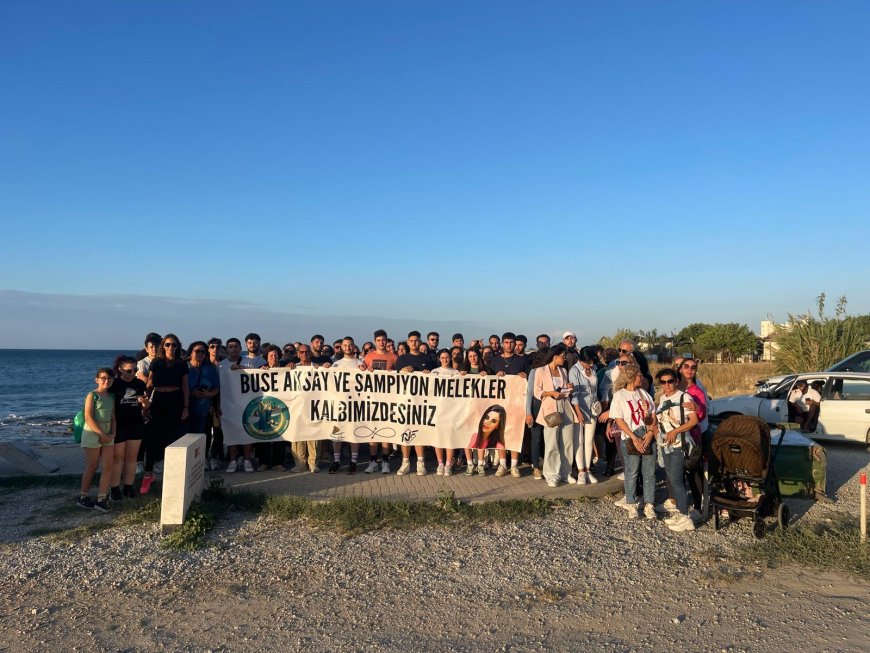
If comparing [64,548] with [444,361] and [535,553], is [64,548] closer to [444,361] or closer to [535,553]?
[535,553]

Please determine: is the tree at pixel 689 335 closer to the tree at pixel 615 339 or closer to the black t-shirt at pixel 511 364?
the tree at pixel 615 339

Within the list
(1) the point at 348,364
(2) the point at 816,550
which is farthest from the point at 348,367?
(2) the point at 816,550

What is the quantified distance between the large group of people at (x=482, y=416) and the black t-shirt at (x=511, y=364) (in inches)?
0.7

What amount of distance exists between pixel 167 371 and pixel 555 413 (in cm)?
524

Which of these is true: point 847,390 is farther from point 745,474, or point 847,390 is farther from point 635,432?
point 635,432

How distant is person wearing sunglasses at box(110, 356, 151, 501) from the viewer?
24.6ft

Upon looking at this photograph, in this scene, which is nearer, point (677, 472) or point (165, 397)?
point (677, 472)

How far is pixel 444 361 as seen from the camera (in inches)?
370

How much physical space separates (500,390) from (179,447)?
4.63m

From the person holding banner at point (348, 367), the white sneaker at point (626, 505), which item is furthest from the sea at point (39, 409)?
the white sneaker at point (626, 505)

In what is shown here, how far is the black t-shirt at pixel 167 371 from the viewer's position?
8047 millimetres

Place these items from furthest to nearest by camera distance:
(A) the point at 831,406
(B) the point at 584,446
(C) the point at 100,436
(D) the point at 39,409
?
(D) the point at 39,409 < (A) the point at 831,406 < (B) the point at 584,446 < (C) the point at 100,436

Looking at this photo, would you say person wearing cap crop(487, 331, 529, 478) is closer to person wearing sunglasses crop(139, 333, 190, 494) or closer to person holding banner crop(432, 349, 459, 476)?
person holding banner crop(432, 349, 459, 476)

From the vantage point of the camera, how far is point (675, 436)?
6.75 m
